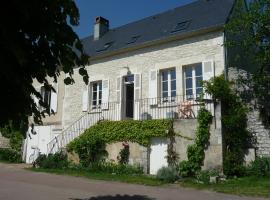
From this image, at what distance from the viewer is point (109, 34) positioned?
818 inches

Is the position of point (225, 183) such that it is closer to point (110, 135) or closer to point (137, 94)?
point (110, 135)

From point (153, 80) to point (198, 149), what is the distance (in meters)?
4.09

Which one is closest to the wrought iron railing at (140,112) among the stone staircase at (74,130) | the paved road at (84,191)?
the stone staircase at (74,130)

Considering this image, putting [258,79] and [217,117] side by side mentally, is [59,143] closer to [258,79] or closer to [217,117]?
[217,117]

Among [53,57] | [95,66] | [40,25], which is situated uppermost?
[95,66]

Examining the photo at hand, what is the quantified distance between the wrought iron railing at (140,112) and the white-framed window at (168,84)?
0.11 meters

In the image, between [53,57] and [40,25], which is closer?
[40,25]

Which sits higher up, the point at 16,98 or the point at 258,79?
the point at 258,79

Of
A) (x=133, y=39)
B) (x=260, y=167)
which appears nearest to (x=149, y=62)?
(x=133, y=39)

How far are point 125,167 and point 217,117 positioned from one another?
383 centimetres

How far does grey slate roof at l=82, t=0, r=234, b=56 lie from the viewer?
1502cm

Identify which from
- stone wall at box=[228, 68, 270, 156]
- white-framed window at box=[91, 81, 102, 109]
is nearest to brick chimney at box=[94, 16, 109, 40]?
white-framed window at box=[91, 81, 102, 109]

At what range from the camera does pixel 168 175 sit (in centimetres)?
1152

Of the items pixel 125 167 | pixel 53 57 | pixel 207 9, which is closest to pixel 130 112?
pixel 125 167
